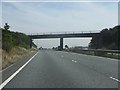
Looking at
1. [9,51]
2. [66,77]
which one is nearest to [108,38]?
[9,51]

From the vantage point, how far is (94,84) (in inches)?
520

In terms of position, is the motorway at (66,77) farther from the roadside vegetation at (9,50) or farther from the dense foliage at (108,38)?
the dense foliage at (108,38)

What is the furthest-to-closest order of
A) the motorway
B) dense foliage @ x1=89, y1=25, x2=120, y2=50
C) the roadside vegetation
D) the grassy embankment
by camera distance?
dense foliage @ x1=89, y1=25, x2=120, y2=50 → the roadside vegetation → the grassy embankment → the motorway

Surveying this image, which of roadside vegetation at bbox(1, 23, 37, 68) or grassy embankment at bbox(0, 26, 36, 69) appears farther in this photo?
roadside vegetation at bbox(1, 23, 37, 68)

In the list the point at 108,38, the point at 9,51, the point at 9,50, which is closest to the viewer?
the point at 9,51

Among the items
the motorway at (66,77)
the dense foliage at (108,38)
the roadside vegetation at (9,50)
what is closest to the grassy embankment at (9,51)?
the roadside vegetation at (9,50)

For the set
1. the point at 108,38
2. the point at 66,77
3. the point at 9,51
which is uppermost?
→ the point at 108,38

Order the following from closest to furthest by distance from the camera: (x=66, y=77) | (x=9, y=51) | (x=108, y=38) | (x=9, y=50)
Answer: (x=66, y=77), (x=9, y=51), (x=9, y=50), (x=108, y=38)

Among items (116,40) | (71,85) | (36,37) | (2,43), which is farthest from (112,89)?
(36,37)

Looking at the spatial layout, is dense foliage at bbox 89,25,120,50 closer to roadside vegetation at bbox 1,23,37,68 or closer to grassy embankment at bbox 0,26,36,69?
roadside vegetation at bbox 1,23,37,68

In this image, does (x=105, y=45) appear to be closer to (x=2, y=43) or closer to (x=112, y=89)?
(x=2, y=43)

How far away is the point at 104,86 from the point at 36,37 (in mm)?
115288

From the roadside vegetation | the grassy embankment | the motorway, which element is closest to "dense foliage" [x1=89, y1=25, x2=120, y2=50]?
the roadside vegetation

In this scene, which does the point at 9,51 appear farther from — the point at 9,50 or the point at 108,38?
the point at 108,38
